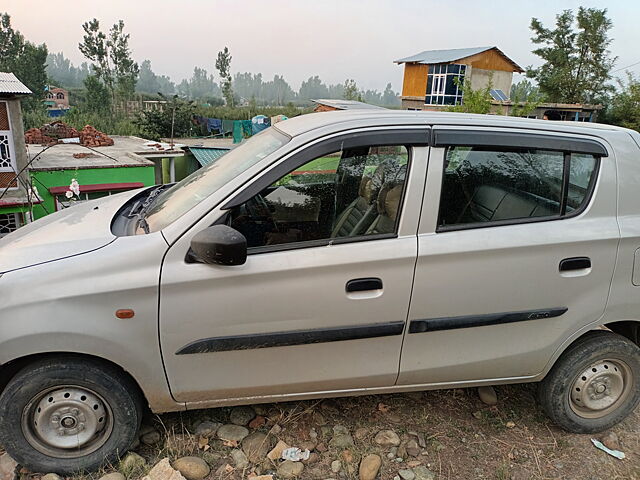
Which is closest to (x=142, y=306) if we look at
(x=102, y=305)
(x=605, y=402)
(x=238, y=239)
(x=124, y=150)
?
(x=102, y=305)

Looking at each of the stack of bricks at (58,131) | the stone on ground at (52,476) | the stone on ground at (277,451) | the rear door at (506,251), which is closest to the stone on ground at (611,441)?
the rear door at (506,251)

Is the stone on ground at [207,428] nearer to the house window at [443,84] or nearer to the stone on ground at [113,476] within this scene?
the stone on ground at [113,476]

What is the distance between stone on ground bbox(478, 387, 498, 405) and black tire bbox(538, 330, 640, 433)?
1.16 ft

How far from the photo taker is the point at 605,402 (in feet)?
9.48

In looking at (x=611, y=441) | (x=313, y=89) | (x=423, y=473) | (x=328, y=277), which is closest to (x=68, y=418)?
(x=328, y=277)

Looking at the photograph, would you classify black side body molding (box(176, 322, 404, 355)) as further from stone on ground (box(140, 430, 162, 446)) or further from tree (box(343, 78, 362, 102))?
tree (box(343, 78, 362, 102))

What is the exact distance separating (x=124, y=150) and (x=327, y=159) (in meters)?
11.7

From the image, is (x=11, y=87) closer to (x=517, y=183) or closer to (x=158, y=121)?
(x=517, y=183)

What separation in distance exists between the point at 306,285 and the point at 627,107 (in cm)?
2711

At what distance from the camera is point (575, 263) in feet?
8.17

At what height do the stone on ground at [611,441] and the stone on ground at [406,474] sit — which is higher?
the stone on ground at [406,474]

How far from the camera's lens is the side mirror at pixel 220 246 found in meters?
2.05

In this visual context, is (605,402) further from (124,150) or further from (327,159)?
(124,150)

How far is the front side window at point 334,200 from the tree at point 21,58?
39.6 meters
